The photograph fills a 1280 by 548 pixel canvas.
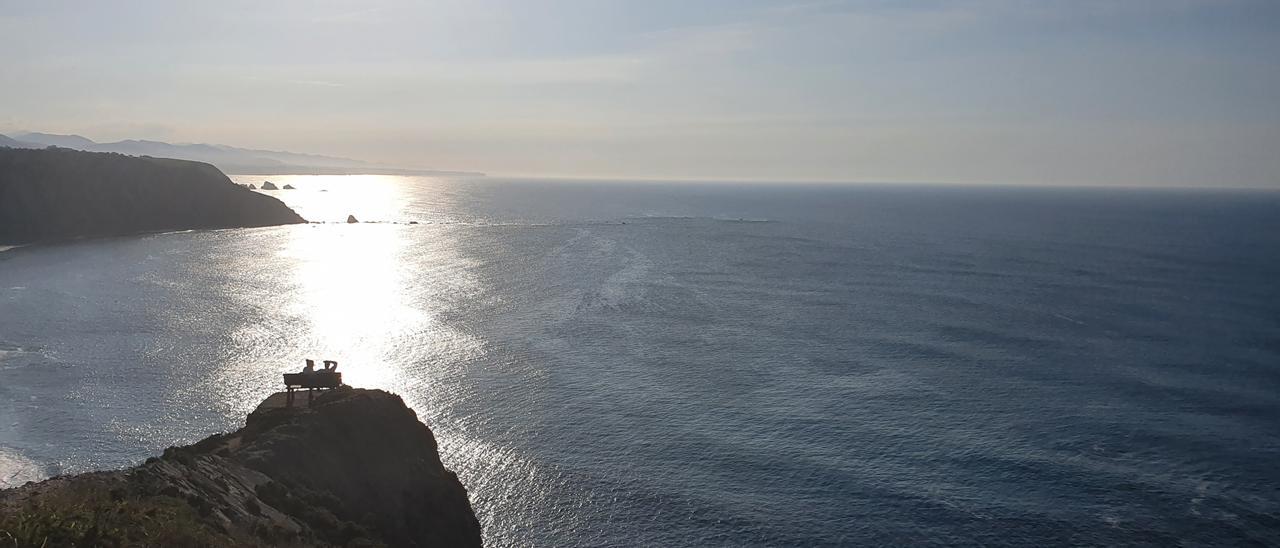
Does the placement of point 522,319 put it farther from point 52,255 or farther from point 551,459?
point 52,255

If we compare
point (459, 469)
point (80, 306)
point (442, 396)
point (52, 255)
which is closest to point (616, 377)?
point (442, 396)

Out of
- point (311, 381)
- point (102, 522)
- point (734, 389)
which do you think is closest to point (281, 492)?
point (102, 522)

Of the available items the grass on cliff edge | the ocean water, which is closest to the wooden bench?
the ocean water

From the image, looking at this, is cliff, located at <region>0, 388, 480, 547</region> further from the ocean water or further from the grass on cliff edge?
the ocean water

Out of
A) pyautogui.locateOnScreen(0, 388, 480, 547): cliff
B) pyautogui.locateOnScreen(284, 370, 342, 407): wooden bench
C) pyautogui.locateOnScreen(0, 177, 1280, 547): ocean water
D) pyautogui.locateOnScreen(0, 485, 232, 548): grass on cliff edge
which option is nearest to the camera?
pyautogui.locateOnScreen(0, 485, 232, 548): grass on cliff edge

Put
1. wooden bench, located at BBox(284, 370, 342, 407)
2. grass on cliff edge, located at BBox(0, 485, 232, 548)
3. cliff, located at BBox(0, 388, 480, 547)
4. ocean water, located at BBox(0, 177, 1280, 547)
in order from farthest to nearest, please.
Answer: ocean water, located at BBox(0, 177, 1280, 547), wooden bench, located at BBox(284, 370, 342, 407), cliff, located at BBox(0, 388, 480, 547), grass on cliff edge, located at BBox(0, 485, 232, 548)

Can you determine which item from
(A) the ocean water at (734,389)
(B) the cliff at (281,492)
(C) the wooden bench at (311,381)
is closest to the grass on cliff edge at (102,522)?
(B) the cliff at (281,492)

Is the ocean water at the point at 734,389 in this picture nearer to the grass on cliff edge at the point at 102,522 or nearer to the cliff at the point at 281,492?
the cliff at the point at 281,492
